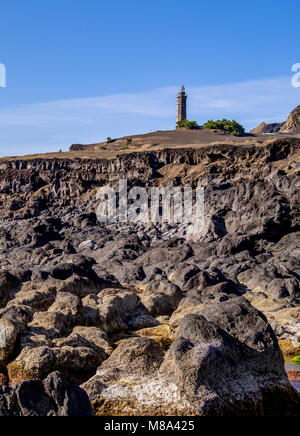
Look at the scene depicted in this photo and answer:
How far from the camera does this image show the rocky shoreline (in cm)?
1340

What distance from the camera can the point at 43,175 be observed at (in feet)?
311

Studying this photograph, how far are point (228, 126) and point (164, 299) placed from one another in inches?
3727

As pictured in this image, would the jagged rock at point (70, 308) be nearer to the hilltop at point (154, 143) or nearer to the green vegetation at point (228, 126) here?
the hilltop at point (154, 143)

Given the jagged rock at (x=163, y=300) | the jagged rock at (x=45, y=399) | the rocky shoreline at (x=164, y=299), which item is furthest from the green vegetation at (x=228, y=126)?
the jagged rock at (x=45, y=399)

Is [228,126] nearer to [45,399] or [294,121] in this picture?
[294,121]

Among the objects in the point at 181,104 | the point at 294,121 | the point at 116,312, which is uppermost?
the point at 181,104

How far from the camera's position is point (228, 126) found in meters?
119

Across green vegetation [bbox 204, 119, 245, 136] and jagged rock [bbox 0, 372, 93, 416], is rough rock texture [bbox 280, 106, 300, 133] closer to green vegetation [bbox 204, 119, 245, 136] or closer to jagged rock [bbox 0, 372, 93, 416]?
green vegetation [bbox 204, 119, 245, 136]

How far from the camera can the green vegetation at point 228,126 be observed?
117m

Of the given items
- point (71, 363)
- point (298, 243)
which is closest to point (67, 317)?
point (71, 363)

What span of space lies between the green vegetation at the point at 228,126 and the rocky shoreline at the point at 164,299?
36640mm

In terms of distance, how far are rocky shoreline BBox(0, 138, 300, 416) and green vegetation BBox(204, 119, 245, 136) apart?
36.6 m

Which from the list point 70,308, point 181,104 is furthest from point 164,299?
point 181,104
